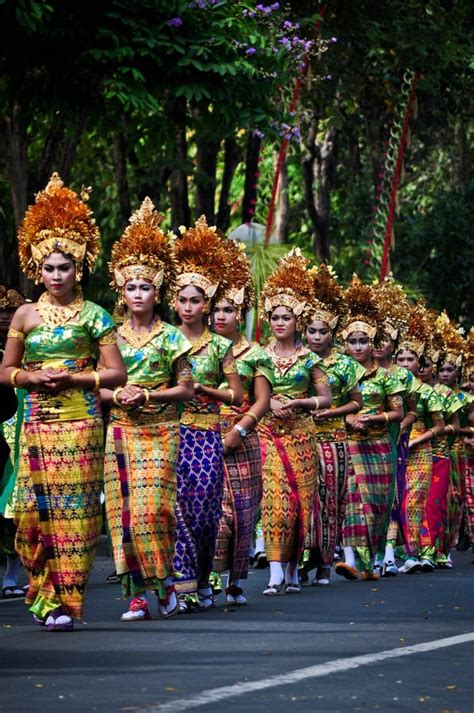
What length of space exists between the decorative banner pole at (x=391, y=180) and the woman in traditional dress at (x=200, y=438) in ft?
47.0

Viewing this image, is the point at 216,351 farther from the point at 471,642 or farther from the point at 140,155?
the point at 140,155

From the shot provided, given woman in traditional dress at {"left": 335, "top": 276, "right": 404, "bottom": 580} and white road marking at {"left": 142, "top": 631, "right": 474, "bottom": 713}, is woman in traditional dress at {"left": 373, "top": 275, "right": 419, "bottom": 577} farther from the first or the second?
white road marking at {"left": 142, "top": 631, "right": 474, "bottom": 713}

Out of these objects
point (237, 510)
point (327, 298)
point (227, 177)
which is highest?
point (227, 177)

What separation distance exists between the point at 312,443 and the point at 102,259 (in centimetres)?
1611

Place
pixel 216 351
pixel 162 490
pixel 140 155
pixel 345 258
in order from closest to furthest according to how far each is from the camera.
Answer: pixel 162 490
pixel 216 351
pixel 140 155
pixel 345 258

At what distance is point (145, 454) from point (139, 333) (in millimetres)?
686

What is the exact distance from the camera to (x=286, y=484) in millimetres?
14164

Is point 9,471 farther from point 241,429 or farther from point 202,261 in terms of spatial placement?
point 202,261

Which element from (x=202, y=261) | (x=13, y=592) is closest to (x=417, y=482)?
(x=13, y=592)

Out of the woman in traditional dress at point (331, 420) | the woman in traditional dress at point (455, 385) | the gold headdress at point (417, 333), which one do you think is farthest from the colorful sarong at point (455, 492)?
the woman in traditional dress at point (331, 420)

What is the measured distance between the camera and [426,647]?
9.72 m

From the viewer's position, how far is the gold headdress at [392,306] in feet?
Result: 55.9

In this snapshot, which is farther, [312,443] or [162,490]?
[312,443]

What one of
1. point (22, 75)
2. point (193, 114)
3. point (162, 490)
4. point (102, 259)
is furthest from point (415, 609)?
point (102, 259)
